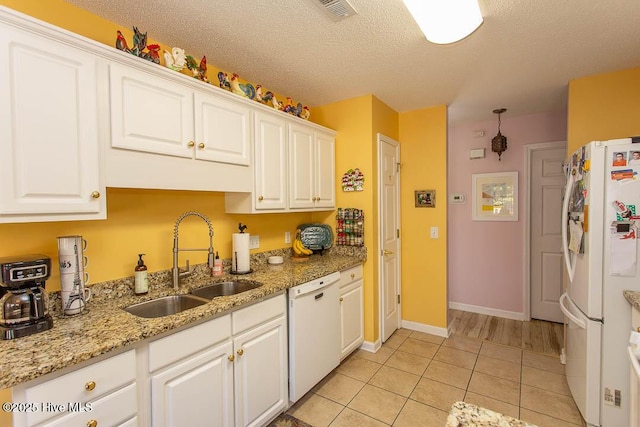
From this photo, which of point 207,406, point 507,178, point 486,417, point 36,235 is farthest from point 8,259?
point 507,178

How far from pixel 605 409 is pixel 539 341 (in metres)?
1.42

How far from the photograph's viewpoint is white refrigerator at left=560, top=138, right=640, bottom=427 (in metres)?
1.67

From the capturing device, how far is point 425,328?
10.9ft

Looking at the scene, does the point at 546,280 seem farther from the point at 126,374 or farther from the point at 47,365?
the point at 47,365

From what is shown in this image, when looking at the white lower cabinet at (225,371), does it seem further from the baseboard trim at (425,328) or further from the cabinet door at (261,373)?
the baseboard trim at (425,328)

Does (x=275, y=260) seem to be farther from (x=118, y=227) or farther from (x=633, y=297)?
(x=633, y=297)

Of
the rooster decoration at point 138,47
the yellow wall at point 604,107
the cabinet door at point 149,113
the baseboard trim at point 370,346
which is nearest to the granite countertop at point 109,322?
the cabinet door at point 149,113

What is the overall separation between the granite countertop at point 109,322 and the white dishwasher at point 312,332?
0.11 metres

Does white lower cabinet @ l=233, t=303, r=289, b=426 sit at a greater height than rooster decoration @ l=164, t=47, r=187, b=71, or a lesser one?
lesser

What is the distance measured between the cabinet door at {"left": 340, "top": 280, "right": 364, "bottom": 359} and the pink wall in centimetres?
192

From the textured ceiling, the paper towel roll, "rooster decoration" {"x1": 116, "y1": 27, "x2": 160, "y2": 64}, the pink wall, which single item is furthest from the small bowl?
the pink wall

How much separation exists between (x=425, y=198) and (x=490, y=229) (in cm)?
116

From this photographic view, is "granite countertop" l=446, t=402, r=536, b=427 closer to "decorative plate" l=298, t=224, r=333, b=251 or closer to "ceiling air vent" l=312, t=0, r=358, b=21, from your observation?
"ceiling air vent" l=312, t=0, r=358, b=21

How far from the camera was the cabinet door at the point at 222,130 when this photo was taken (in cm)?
180
